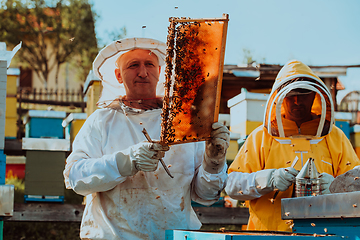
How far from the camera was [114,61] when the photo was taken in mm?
3039

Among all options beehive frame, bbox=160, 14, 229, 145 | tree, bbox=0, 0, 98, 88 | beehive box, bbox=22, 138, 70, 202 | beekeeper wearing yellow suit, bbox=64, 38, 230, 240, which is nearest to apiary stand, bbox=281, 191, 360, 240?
beekeeper wearing yellow suit, bbox=64, 38, 230, 240

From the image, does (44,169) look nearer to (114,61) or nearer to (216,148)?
(114,61)

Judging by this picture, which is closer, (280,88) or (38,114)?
(280,88)

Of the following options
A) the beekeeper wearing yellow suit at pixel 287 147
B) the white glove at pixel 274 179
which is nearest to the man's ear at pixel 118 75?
the beekeeper wearing yellow suit at pixel 287 147

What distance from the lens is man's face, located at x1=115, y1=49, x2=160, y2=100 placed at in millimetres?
2787

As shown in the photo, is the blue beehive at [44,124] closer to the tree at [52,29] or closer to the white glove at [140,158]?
the white glove at [140,158]

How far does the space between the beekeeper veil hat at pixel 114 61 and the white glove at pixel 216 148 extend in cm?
70

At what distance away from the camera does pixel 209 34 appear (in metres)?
2.32

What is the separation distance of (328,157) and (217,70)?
1.54 metres

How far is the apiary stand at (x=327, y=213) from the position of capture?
7.05 feet

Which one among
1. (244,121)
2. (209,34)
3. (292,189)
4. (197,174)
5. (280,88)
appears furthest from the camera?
(244,121)

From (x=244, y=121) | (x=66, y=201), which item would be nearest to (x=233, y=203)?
(x=244, y=121)

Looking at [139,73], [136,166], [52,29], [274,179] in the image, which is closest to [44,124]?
[139,73]

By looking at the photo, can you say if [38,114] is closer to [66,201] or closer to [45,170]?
[45,170]
